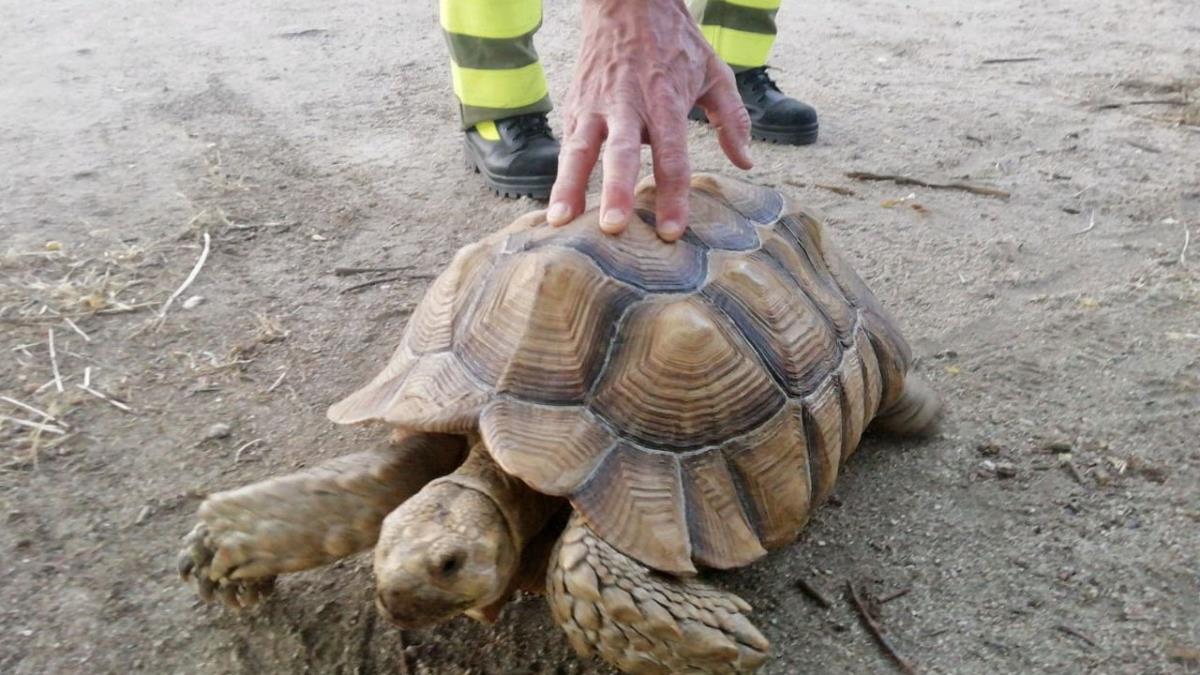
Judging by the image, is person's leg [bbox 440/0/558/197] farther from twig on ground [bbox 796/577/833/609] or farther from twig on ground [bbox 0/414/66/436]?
twig on ground [bbox 796/577/833/609]

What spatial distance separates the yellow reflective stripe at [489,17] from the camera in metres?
2.99

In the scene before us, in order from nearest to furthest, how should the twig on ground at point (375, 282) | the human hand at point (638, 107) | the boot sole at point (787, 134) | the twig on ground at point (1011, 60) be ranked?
the human hand at point (638, 107), the twig on ground at point (375, 282), the boot sole at point (787, 134), the twig on ground at point (1011, 60)

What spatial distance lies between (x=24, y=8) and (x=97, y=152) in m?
2.29

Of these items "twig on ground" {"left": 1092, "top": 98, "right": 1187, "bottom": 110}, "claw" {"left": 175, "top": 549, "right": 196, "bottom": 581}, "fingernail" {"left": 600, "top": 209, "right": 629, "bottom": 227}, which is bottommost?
"twig on ground" {"left": 1092, "top": 98, "right": 1187, "bottom": 110}

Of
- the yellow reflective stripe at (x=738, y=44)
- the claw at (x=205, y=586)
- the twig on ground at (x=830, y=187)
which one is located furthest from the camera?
the yellow reflective stripe at (x=738, y=44)

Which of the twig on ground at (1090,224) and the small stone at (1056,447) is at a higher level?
the small stone at (1056,447)

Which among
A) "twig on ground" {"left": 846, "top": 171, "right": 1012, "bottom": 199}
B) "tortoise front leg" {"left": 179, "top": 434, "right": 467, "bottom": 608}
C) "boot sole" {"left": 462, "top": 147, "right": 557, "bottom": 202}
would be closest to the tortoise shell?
"tortoise front leg" {"left": 179, "top": 434, "right": 467, "bottom": 608}

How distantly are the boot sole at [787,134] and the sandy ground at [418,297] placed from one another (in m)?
0.05

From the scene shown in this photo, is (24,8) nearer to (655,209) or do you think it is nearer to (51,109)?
(51,109)

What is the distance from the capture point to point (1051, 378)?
2.18 meters

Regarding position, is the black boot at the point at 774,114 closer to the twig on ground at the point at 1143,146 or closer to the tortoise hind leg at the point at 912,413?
the twig on ground at the point at 1143,146

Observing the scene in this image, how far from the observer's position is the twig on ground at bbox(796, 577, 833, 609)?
1.60 metres

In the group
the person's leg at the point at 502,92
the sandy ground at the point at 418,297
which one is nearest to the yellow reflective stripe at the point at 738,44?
the sandy ground at the point at 418,297

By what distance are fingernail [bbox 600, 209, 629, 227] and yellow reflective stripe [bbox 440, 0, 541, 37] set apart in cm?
164
